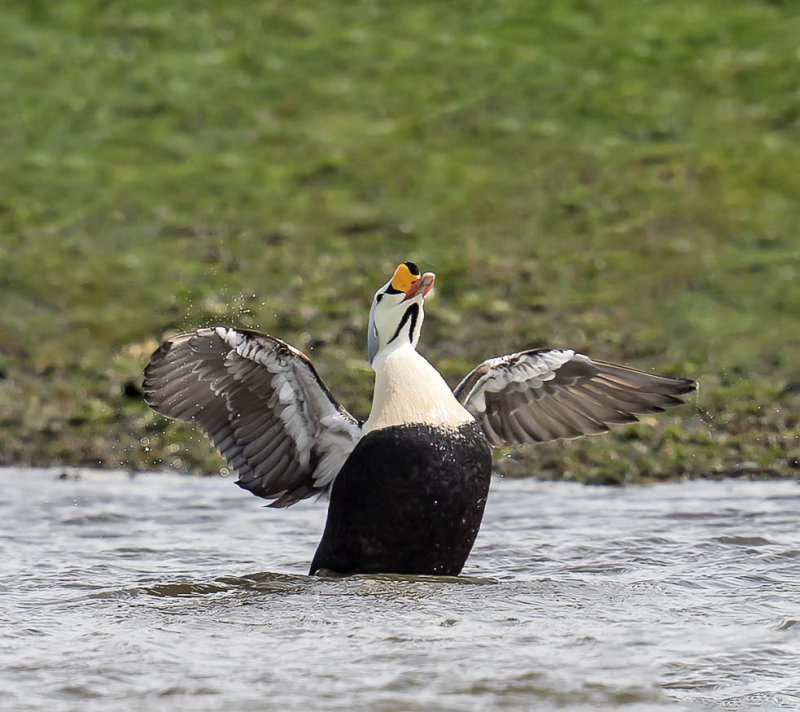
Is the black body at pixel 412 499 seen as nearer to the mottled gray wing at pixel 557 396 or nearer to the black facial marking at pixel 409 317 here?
the black facial marking at pixel 409 317

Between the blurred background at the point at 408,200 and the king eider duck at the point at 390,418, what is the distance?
191 cm

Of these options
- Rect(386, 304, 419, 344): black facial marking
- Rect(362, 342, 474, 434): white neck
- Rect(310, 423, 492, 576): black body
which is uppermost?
Rect(386, 304, 419, 344): black facial marking

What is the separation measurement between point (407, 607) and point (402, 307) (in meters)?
1.51

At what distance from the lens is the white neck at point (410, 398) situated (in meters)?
7.16

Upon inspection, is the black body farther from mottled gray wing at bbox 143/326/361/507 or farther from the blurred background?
the blurred background

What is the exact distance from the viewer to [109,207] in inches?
609

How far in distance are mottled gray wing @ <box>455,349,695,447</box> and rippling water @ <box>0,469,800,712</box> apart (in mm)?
653

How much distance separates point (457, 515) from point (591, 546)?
1.39m

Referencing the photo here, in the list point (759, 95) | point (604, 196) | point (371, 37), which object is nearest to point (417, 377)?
point (604, 196)

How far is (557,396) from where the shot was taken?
8234 mm

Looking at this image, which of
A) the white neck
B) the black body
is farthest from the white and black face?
the black body

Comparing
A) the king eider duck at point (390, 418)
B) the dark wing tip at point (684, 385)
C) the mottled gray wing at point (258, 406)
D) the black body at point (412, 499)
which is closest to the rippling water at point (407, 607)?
the black body at point (412, 499)

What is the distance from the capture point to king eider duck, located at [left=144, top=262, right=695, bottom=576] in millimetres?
7117

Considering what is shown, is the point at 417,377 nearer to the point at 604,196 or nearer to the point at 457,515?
the point at 457,515
